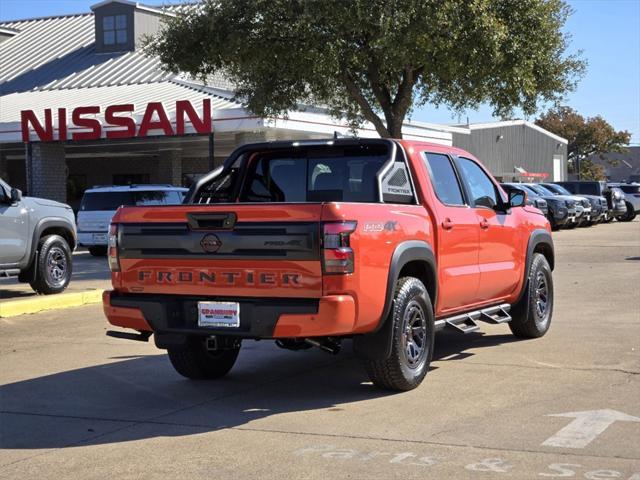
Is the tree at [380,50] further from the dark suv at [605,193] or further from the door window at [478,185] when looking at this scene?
the dark suv at [605,193]

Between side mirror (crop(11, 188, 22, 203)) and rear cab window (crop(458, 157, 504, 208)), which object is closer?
rear cab window (crop(458, 157, 504, 208))

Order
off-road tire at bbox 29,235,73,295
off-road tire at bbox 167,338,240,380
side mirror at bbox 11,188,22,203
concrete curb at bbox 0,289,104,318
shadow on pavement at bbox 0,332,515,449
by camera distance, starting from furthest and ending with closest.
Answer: off-road tire at bbox 29,235,73,295, side mirror at bbox 11,188,22,203, concrete curb at bbox 0,289,104,318, off-road tire at bbox 167,338,240,380, shadow on pavement at bbox 0,332,515,449

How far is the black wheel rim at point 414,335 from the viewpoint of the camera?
295 inches

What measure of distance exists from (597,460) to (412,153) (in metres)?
3.37

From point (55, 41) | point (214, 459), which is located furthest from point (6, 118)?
point (214, 459)

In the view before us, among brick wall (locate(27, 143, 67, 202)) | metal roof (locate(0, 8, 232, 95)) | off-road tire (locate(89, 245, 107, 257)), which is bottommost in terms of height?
off-road tire (locate(89, 245, 107, 257))

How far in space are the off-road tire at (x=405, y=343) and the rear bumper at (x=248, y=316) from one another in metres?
0.61

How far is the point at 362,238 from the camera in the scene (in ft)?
22.6

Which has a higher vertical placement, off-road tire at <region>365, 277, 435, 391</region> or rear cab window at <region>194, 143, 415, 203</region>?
rear cab window at <region>194, 143, 415, 203</region>

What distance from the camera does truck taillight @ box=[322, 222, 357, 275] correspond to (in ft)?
22.0

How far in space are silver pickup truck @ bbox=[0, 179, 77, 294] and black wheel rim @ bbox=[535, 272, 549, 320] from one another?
24.4 feet

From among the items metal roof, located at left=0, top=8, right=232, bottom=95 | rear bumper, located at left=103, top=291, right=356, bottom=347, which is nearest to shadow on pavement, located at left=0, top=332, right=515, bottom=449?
rear bumper, located at left=103, top=291, right=356, bottom=347

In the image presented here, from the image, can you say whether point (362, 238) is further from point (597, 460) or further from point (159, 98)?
point (159, 98)

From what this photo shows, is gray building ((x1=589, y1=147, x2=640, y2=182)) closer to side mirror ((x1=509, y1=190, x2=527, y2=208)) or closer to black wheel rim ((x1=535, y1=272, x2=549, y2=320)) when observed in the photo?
black wheel rim ((x1=535, y1=272, x2=549, y2=320))
